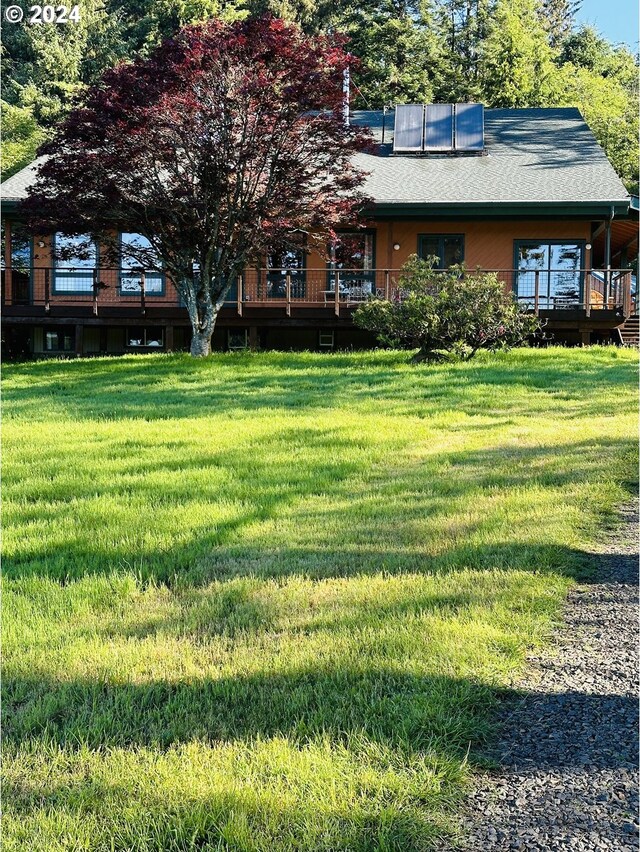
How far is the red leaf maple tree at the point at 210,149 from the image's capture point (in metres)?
13.1

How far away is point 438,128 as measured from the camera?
22.5 metres

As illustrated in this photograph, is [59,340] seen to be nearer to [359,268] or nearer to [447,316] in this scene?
[359,268]

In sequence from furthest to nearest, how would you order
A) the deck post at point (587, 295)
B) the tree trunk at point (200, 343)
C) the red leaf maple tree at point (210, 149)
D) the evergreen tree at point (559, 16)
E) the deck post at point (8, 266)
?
the evergreen tree at point (559, 16), the deck post at point (8, 266), the deck post at point (587, 295), the tree trunk at point (200, 343), the red leaf maple tree at point (210, 149)

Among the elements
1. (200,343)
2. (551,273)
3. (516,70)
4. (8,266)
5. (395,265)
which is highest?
(516,70)

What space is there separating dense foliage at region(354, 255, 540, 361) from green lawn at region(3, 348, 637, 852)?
529cm

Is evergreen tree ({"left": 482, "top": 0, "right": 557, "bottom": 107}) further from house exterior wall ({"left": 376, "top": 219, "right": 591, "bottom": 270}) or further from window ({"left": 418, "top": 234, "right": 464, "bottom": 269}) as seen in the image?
window ({"left": 418, "top": 234, "right": 464, "bottom": 269})

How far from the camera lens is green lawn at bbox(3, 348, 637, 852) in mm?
2166

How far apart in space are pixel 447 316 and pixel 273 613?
10.2m

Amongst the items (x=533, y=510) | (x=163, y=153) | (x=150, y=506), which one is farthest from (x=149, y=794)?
(x=163, y=153)

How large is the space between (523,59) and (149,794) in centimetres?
3617

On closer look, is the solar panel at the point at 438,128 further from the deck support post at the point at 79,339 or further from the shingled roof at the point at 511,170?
the deck support post at the point at 79,339

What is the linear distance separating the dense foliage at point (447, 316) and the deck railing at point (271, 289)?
4.19m

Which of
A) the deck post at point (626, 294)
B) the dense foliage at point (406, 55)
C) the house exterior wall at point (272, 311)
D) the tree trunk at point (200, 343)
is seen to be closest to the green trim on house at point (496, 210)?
the house exterior wall at point (272, 311)

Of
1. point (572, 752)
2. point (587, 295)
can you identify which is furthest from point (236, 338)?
point (572, 752)
